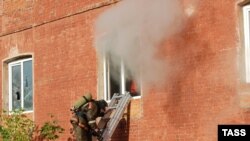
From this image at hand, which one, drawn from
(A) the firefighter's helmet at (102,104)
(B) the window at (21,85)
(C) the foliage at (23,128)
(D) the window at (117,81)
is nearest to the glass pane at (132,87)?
(D) the window at (117,81)

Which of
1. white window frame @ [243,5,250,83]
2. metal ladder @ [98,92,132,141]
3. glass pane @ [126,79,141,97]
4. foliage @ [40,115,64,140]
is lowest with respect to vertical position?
foliage @ [40,115,64,140]

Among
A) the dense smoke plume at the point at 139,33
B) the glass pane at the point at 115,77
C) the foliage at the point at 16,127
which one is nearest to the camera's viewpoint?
the dense smoke plume at the point at 139,33

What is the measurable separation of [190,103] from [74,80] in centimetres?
369

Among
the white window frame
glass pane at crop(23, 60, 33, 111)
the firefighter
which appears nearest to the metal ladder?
the firefighter

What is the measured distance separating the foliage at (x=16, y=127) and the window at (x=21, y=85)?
69 cm

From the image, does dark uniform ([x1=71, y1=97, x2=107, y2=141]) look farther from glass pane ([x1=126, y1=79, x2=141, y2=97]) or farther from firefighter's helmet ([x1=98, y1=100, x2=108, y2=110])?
glass pane ([x1=126, y1=79, x2=141, y2=97])

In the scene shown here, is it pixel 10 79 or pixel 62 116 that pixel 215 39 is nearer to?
pixel 62 116

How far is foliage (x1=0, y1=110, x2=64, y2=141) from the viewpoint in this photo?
15125 mm

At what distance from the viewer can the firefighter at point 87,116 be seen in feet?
43.3

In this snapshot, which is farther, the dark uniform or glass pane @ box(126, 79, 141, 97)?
glass pane @ box(126, 79, 141, 97)

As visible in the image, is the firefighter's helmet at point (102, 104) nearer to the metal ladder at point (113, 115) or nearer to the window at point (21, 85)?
the metal ladder at point (113, 115)

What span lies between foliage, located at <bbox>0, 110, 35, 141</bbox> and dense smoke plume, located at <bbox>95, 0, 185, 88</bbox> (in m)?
2.87

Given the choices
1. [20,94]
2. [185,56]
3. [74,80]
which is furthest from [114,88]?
[20,94]

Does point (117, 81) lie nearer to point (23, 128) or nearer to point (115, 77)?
point (115, 77)
